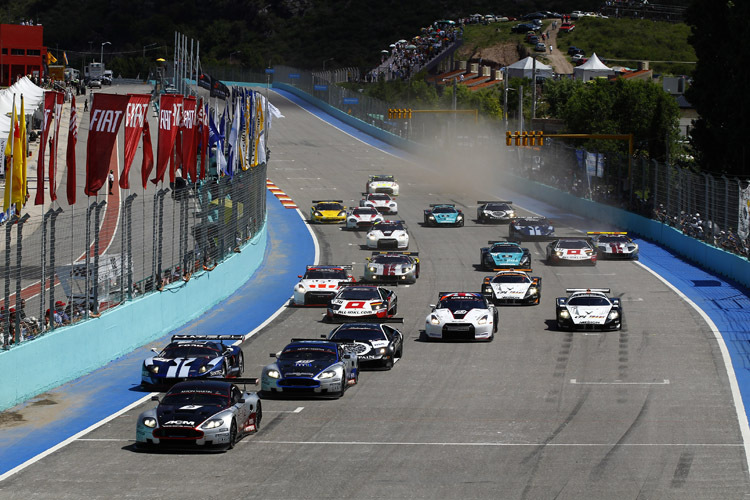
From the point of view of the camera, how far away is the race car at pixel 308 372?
24.6 m

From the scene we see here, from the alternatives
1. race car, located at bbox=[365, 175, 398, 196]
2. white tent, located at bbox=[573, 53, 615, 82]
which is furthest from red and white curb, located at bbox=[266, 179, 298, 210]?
white tent, located at bbox=[573, 53, 615, 82]

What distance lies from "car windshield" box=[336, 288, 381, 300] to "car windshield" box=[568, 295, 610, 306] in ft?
18.7

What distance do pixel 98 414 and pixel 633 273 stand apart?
27015 mm

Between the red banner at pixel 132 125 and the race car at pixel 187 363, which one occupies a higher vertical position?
the red banner at pixel 132 125

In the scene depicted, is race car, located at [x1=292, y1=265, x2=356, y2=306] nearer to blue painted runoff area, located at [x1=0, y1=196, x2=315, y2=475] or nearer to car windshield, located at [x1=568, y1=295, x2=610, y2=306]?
blue painted runoff area, located at [x1=0, y1=196, x2=315, y2=475]

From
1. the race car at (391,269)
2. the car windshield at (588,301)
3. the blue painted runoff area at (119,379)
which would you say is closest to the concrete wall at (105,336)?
the blue painted runoff area at (119,379)

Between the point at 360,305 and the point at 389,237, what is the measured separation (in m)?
15.5

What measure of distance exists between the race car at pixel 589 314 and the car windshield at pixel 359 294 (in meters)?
5.41

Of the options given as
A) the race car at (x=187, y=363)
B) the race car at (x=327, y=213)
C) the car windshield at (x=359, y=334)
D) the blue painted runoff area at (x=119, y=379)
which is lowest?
the blue painted runoff area at (x=119, y=379)

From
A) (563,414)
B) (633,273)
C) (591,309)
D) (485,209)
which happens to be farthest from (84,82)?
(563,414)

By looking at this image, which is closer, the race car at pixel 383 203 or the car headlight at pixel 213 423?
the car headlight at pixel 213 423

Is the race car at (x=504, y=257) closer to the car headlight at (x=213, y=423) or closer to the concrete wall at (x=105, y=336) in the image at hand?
the concrete wall at (x=105, y=336)

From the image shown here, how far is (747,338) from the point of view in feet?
106

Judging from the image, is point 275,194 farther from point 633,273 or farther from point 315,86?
point 315,86
